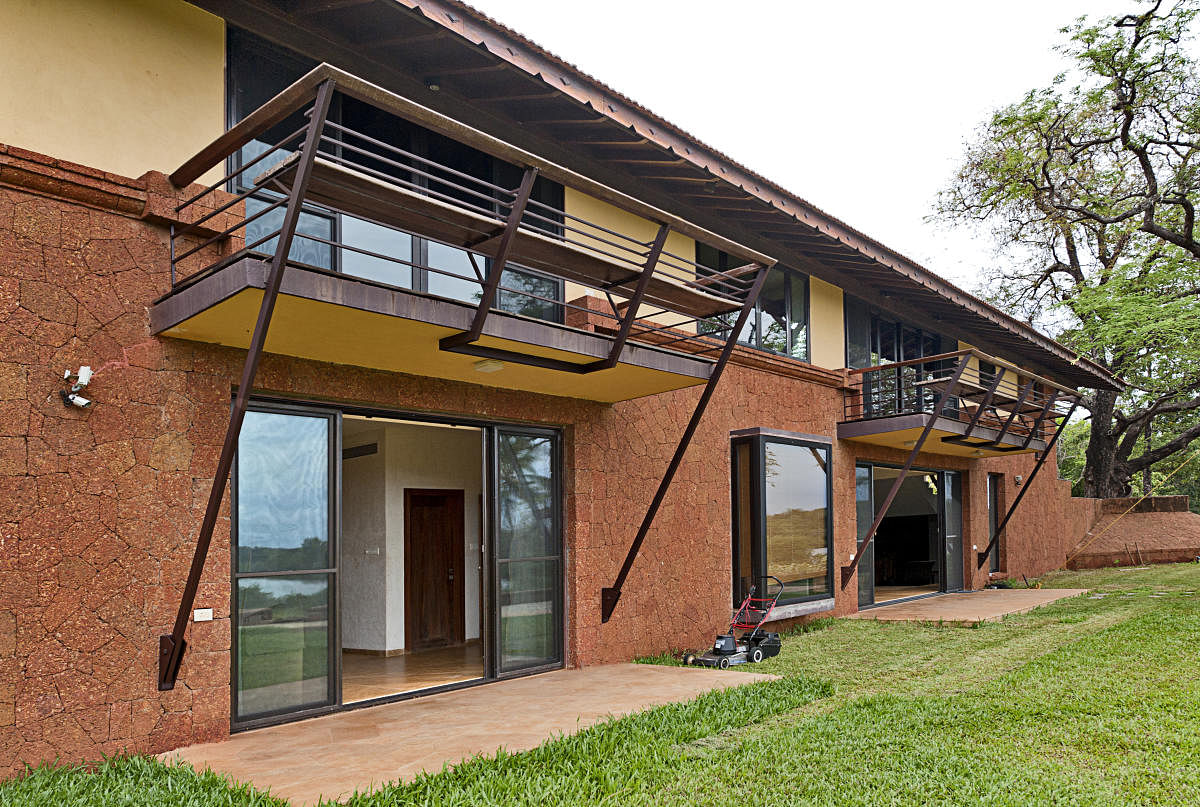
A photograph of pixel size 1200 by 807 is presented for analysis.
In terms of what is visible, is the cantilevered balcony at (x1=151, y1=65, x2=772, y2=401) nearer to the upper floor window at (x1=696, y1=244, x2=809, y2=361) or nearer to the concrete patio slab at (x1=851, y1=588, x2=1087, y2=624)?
the upper floor window at (x1=696, y1=244, x2=809, y2=361)

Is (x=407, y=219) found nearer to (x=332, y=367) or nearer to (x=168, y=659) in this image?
(x=332, y=367)

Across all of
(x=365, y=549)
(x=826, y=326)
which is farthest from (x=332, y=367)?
(x=826, y=326)

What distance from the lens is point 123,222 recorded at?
590 centimetres

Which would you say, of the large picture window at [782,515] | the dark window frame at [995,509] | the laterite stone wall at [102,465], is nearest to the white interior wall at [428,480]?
the large picture window at [782,515]

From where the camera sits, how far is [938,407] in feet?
40.4

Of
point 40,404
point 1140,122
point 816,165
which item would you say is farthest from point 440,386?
point 816,165

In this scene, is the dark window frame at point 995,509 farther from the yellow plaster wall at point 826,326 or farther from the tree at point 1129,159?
the yellow plaster wall at point 826,326

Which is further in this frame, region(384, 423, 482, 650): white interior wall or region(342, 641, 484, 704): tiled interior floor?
region(384, 423, 482, 650): white interior wall

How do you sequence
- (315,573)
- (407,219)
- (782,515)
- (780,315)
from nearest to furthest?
(407,219), (315,573), (782,515), (780,315)

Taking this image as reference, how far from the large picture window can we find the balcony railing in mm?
2805

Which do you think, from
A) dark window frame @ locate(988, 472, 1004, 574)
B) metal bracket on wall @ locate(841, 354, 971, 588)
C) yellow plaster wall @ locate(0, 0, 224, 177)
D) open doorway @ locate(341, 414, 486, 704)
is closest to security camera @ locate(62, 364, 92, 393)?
yellow plaster wall @ locate(0, 0, 224, 177)

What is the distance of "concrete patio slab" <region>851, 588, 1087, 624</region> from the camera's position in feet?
40.9

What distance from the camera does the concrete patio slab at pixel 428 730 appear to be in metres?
5.30

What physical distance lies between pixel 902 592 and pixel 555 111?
12.2 metres
